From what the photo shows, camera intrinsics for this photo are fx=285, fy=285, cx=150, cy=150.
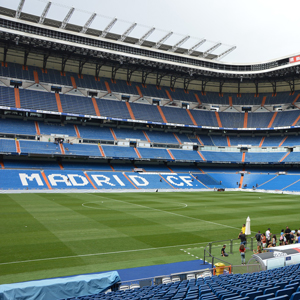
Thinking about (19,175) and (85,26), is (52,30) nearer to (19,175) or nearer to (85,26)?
(85,26)

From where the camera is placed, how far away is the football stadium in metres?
17.8

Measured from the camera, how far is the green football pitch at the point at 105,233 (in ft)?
53.5

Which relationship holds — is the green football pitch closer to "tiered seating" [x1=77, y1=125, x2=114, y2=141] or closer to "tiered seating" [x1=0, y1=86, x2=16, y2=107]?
"tiered seating" [x1=0, y1=86, x2=16, y2=107]

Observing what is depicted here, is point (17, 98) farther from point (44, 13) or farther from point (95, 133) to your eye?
point (44, 13)

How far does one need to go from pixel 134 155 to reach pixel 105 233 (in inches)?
1850

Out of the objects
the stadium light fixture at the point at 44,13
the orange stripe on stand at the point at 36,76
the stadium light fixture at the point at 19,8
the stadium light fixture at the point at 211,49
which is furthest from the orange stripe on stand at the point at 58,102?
the stadium light fixture at the point at 211,49

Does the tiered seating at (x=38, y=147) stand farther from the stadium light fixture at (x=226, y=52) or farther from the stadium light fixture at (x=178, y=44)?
the stadium light fixture at (x=226, y=52)

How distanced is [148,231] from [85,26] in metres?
52.8

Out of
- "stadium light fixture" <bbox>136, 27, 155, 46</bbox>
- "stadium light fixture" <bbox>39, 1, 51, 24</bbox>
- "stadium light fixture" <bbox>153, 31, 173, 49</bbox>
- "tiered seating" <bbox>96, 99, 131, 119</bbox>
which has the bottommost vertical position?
"tiered seating" <bbox>96, 99, 131, 119</bbox>

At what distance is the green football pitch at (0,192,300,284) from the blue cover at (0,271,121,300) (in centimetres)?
397

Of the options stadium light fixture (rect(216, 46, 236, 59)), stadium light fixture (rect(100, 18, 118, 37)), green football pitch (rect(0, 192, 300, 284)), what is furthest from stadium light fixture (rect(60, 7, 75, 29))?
green football pitch (rect(0, 192, 300, 284))

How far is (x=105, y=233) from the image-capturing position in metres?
22.8

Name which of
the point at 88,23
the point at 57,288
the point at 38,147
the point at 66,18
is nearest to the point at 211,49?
the point at 88,23

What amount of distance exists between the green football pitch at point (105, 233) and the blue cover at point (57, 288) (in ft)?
13.0
